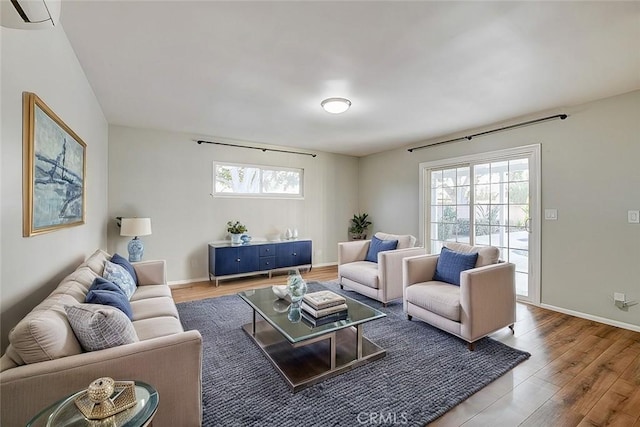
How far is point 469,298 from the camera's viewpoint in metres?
2.45

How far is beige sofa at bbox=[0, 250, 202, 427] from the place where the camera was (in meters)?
1.12

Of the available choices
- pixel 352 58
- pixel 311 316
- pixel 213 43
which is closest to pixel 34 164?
pixel 213 43

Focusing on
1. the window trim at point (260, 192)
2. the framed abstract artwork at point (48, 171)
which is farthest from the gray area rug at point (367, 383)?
the window trim at point (260, 192)

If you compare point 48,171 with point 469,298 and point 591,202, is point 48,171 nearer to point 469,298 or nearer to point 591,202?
point 469,298

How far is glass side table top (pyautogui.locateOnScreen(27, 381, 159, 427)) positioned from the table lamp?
317cm

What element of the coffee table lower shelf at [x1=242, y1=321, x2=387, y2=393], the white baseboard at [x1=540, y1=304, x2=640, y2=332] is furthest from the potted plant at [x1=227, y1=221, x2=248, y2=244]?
the white baseboard at [x1=540, y1=304, x2=640, y2=332]

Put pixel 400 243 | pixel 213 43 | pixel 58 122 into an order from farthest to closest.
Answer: pixel 400 243
pixel 213 43
pixel 58 122

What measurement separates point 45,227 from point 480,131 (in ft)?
16.0

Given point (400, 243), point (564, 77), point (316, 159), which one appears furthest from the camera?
point (316, 159)

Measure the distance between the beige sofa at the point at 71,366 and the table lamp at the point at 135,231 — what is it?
91.2 inches

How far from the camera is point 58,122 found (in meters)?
1.93

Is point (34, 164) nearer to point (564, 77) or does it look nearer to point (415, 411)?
point (415, 411)

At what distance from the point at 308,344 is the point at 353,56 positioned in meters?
2.32

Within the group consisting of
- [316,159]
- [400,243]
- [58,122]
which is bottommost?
[400,243]
